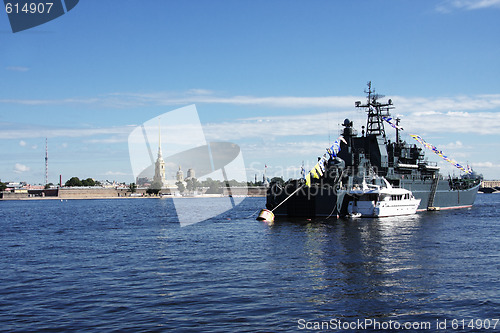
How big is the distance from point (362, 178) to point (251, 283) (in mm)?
40865

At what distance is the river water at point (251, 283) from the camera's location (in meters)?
18.0

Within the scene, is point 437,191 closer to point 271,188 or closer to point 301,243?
point 271,188

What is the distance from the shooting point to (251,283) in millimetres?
23781

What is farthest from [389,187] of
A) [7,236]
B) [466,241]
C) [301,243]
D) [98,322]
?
[98,322]

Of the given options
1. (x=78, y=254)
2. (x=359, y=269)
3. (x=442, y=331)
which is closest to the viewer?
(x=442, y=331)

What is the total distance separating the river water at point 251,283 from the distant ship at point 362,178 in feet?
59.0

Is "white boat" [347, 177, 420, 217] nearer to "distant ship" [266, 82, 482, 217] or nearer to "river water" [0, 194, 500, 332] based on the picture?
"distant ship" [266, 82, 482, 217]

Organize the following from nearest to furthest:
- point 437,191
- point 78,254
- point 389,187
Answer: point 78,254
point 389,187
point 437,191

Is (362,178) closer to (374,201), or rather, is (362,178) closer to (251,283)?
(374,201)

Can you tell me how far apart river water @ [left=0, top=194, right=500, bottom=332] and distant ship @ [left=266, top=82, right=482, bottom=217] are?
18.0 m

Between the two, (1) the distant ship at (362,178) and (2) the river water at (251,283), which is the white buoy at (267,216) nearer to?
(1) the distant ship at (362,178)

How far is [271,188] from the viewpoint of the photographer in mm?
64375

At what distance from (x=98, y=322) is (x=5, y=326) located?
11.3 ft

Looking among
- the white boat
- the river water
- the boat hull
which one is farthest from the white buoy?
the river water
